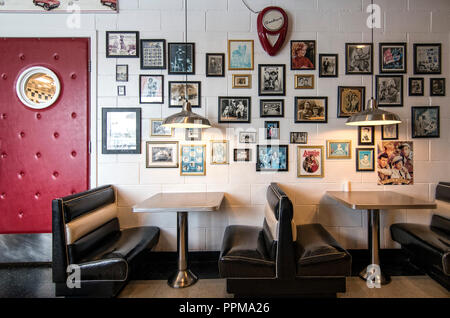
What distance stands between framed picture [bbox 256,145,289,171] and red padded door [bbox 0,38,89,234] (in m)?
2.35

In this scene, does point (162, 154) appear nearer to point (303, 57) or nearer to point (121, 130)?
point (121, 130)

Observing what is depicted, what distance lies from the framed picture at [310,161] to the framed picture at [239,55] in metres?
1.35

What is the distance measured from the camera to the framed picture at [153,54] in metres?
3.07

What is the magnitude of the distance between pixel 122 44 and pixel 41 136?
5.45 ft

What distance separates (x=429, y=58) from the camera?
3082 mm

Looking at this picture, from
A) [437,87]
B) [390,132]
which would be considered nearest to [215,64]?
[390,132]

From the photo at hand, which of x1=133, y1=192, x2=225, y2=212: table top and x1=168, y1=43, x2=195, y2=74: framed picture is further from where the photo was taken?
x1=168, y1=43, x2=195, y2=74: framed picture

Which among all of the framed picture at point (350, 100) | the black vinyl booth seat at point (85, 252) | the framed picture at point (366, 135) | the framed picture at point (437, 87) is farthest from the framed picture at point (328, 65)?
the black vinyl booth seat at point (85, 252)

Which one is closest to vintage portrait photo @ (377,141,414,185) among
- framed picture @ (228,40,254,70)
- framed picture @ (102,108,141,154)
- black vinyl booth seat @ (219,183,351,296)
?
black vinyl booth seat @ (219,183,351,296)

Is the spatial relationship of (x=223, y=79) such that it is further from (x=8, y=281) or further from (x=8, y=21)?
(x=8, y=281)

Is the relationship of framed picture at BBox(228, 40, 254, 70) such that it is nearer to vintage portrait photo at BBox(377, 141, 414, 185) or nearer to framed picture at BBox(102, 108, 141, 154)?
framed picture at BBox(102, 108, 141, 154)

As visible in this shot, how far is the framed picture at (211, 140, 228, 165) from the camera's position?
308cm

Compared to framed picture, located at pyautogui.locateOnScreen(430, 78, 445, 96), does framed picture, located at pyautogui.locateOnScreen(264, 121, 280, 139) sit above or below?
below

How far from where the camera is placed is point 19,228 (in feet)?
9.91
